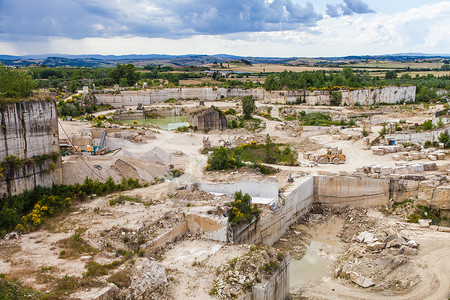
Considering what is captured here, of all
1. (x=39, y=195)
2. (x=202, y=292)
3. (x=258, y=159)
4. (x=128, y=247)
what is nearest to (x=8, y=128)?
(x=39, y=195)

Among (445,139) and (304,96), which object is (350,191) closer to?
(445,139)

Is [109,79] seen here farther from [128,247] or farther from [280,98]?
[128,247]

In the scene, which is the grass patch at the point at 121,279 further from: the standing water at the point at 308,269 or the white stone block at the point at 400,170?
the white stone block at the point at 400,170

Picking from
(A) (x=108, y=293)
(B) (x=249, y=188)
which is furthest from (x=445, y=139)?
(A) (x=108, y=293)

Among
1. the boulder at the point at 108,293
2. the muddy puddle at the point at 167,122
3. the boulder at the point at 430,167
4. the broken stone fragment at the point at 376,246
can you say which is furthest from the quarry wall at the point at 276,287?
the muddy puddle at the point at 167,122

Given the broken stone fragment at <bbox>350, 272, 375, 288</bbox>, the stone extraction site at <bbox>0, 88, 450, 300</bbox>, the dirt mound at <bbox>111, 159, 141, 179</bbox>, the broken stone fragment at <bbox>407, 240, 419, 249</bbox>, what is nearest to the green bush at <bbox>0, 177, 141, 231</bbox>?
the stone extraction site at <bbox>0, 88, 450, 300</bbox>
